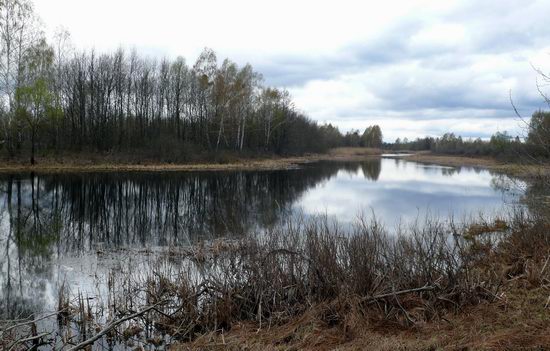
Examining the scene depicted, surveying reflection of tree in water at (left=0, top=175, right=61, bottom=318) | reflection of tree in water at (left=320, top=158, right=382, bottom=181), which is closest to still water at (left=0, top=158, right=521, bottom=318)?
reflection of tree in water at (left=0, top=175, right=61, bottom=318)

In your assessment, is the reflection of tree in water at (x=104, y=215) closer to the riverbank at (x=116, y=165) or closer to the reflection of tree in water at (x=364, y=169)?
the riverbank at (x=116, y=165)

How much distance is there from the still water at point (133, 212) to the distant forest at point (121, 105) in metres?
9.19

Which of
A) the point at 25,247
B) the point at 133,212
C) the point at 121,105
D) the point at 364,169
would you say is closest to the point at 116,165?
the point at 121,105

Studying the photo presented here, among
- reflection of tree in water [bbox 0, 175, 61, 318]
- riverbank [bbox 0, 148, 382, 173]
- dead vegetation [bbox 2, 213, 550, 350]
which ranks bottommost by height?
reflection of tree in water [bbox 0, 175, 61, 318]

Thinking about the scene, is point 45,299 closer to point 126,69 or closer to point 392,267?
point 392,267

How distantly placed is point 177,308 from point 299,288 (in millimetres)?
2367

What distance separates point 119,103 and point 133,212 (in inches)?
1516

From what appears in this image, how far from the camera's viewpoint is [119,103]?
54.2m

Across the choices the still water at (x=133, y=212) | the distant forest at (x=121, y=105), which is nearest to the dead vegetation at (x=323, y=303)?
the still water at (x=133, y=212)

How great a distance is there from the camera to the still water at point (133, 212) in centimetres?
1089

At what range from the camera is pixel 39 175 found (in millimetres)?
34125

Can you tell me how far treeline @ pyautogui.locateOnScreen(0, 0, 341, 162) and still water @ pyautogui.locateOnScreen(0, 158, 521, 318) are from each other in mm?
9336

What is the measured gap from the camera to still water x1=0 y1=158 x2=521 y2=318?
35.7 feet

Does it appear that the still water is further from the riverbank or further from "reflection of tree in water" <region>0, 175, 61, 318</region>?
the riverbank
